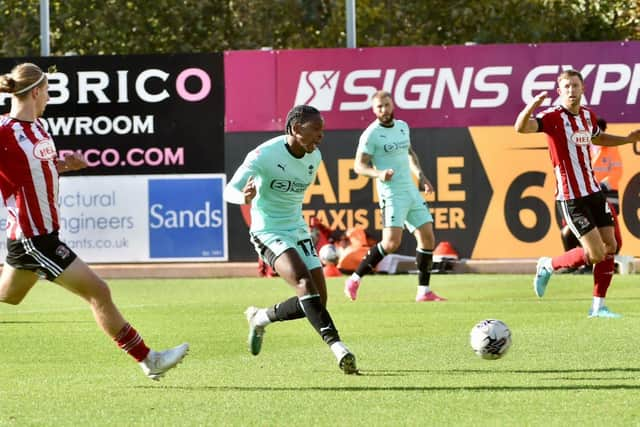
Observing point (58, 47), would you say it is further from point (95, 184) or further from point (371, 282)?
point (371, 282)

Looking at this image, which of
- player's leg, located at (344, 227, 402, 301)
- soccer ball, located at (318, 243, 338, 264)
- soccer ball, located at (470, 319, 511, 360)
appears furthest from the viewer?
soccer ball, located at (318, 243, 338, 264)

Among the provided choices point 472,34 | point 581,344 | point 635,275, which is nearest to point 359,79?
point 635,275

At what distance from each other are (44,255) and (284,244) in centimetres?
182

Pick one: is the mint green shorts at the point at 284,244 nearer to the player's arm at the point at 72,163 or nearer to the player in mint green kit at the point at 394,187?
the player's arm at the point at 72,163

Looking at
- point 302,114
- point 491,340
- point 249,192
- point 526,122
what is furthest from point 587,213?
point 249,192

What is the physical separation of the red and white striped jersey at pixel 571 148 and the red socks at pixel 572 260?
68 centimetres

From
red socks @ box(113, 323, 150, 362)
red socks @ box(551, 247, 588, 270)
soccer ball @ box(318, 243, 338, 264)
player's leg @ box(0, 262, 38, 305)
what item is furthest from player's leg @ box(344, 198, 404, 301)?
player's leg @ box(0, 262, 38, 305)

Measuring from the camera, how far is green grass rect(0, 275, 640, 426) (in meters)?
8.27

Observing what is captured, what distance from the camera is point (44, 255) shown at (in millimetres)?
9258

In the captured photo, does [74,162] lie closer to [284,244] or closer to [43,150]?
[43,150]

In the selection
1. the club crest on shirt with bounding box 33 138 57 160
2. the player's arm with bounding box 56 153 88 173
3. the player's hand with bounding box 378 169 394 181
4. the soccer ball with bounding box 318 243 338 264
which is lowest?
the soccer ball with bounding box 318 243 338 264

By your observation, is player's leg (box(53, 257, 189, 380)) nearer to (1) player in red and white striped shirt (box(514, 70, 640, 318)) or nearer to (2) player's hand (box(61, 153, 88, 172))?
(2) player's hand (box(61, 153, 88, 172))

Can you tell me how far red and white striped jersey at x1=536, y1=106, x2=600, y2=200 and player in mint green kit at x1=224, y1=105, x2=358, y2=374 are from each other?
12.6 feet

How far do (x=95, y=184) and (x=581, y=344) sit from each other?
11.5 m
